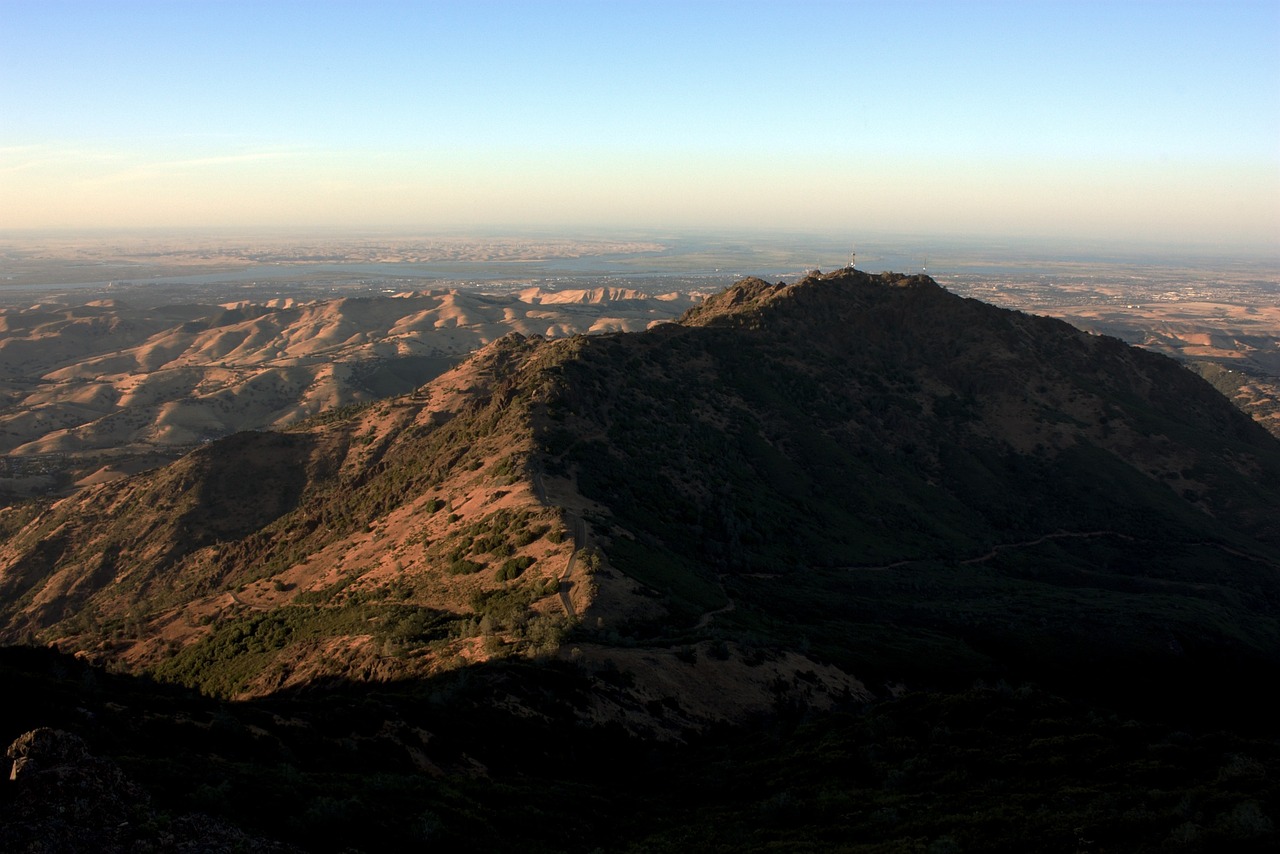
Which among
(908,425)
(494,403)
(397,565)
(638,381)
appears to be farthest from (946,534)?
(397,565)

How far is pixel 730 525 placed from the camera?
207 ft

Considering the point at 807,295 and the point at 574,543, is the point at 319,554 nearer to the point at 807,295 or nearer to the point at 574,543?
the point at 574,543

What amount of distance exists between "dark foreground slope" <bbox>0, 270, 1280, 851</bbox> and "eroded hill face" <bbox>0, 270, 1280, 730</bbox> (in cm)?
34

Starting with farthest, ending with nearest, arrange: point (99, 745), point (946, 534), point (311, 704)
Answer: point (946, 534) → point (311, 704) → point (99, 745)

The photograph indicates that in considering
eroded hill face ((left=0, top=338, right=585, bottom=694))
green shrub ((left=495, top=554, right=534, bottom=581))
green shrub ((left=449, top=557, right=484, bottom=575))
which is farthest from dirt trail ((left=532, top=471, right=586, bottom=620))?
green shrub ((left=449, top=557, right=484, bottom=575))

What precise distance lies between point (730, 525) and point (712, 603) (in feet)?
47.1

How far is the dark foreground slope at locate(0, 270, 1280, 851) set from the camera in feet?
73.8

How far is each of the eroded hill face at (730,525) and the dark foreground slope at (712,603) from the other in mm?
343

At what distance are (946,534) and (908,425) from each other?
18.0 meters

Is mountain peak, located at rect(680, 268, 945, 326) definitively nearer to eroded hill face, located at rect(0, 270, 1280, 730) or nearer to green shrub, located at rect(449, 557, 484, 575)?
eroded hill face, located at rect(0, 270, 1280, 730)

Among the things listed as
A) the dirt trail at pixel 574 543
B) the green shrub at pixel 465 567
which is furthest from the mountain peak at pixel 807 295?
the green shrub at pixel 465 567

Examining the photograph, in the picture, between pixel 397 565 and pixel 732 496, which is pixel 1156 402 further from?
pixel 397 565

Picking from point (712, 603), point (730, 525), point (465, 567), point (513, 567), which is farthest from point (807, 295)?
point (465, 567)

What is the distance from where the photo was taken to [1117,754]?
26.2 meters
